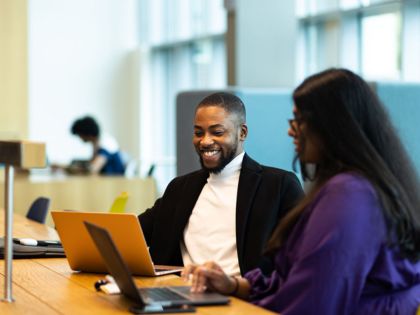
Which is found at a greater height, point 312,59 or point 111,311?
point 312,59

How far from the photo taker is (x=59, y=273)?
2.80 metres

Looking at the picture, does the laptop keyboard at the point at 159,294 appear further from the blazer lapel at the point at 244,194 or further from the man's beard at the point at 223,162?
the man's beard at the point at 223,162

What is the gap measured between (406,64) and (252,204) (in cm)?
429

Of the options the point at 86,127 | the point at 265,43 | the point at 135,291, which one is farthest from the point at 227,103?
the point at 86,127

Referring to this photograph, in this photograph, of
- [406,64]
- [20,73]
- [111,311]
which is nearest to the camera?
[111,311]

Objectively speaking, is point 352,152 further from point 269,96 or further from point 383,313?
point 269,96

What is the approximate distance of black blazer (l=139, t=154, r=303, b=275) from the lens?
294 cm

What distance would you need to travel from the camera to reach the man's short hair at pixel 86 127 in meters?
8.92

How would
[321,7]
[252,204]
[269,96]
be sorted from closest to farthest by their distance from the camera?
[252,204]
[269,96]
[321,7]

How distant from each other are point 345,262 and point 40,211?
3.22m

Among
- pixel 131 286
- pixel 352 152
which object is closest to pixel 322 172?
pixel 352 152

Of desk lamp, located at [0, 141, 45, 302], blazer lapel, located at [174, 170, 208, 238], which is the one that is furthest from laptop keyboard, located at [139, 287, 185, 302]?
blazer lapel, located at [174, 170, 208, 238]

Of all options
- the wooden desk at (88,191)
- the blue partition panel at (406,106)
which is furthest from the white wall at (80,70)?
the blue partition panel at (406,106)

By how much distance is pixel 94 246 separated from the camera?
104 inches
